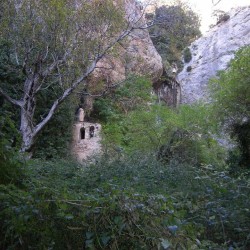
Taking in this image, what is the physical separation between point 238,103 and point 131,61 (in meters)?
7.70

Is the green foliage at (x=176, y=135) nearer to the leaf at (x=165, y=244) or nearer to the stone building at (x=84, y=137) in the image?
the stone building at (x=84, y=137)

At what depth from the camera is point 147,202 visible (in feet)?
8.52

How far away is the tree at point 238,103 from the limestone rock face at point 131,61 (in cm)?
480

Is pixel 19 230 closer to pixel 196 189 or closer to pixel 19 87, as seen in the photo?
pixel 196 189

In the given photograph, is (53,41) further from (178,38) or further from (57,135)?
(178,38)

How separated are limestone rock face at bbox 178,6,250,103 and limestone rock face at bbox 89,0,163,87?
257 inches

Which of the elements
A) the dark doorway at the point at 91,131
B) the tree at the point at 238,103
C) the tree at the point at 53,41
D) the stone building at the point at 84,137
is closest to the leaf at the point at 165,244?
the tree at the point at 53,41

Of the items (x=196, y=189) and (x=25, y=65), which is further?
(x=25, y=65)

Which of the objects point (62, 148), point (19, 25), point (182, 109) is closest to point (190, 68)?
point (182, 109)

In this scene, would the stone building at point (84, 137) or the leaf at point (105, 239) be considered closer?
the leaf at point (105, 239)

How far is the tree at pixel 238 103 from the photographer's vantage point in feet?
41.3

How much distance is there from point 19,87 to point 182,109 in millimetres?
7081

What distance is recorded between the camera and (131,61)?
754 inches

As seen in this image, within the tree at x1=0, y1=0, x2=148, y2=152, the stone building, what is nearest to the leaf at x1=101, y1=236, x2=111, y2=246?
the tree at x1=0, y1=0, x2=148, y2=152
